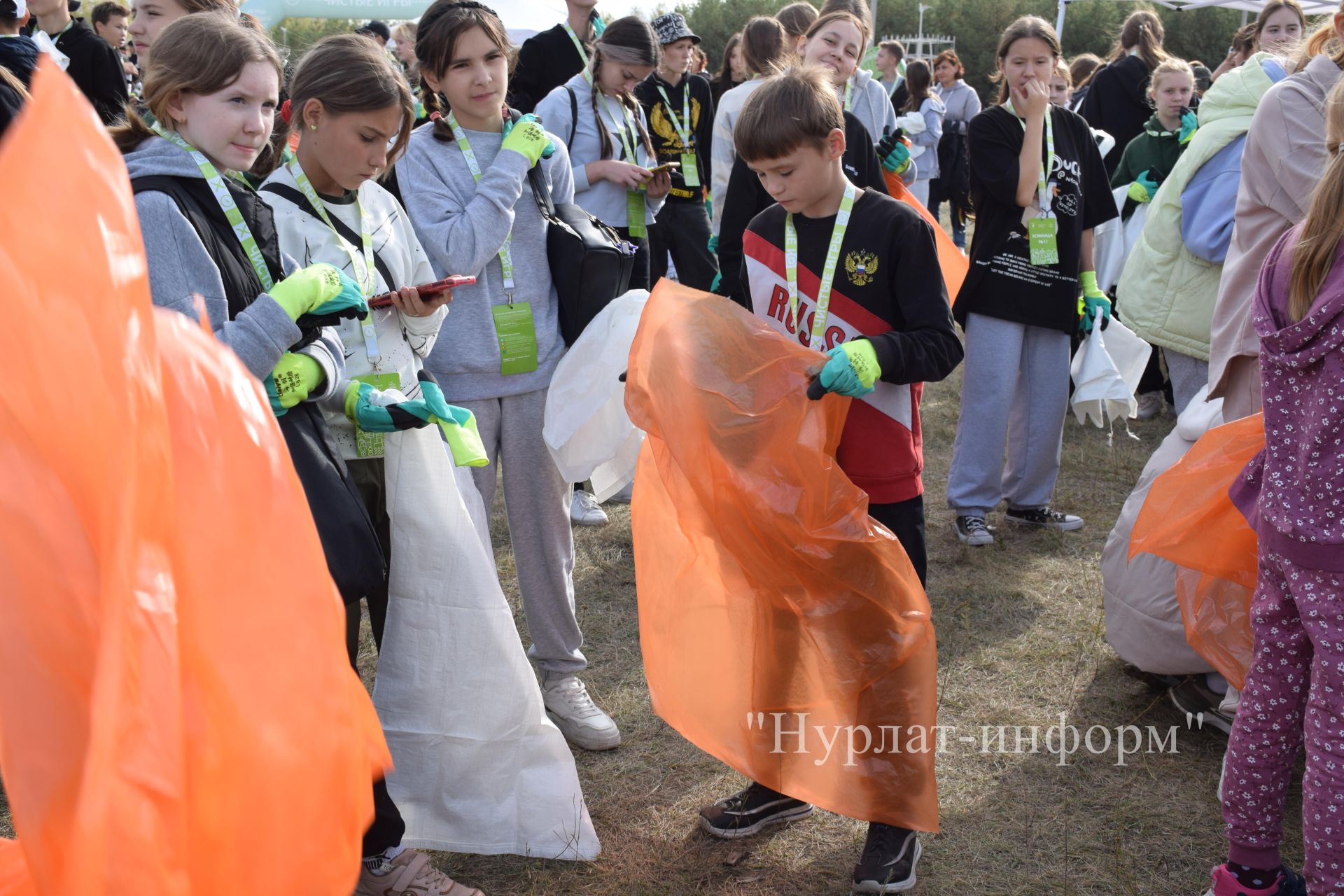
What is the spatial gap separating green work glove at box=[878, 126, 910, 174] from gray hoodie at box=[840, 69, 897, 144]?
99 centimetres

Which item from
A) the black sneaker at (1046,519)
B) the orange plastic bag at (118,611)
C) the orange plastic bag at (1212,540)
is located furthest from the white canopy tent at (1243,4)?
the orange plastic bag at (118,611)

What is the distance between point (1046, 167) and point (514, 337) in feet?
7.32

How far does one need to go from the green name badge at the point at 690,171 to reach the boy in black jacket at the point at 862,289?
125 inches

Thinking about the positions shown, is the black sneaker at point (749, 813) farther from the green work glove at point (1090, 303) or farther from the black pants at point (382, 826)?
the green work glove at point (1090, 303)

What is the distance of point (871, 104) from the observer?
209 inches

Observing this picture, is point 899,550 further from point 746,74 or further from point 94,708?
point 746,74

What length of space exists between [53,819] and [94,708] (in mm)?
113

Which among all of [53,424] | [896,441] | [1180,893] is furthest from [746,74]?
[53,424]

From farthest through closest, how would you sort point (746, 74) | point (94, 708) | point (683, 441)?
point (746, 74) → point (683, 441) → point (94, 708)

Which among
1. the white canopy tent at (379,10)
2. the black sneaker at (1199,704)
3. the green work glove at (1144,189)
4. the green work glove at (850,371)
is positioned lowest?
the black sneaker at (1199,704)

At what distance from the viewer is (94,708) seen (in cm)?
89

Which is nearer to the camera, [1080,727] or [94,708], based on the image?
[94,708]

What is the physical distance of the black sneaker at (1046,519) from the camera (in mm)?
4457

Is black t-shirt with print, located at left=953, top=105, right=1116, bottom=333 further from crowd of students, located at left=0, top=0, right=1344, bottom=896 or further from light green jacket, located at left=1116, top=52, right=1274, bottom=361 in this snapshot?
light green jacket, located at left=1116, top=52, right=1274, bottom=361
